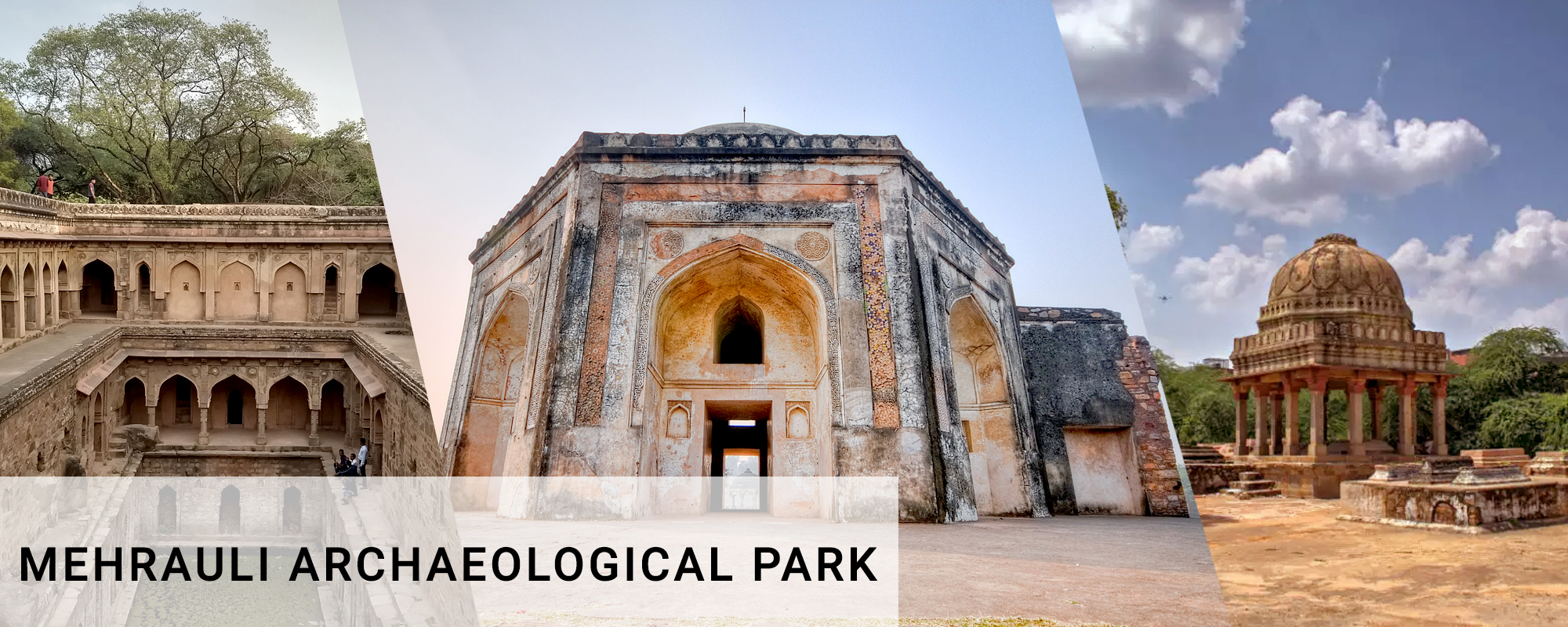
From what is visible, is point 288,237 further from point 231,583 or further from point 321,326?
point 231,583

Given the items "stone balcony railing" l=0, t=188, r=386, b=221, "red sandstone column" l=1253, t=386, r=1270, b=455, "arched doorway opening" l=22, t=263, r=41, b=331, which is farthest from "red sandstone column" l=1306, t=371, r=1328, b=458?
"arched doorway opening" l=22, t=263, r=41, b=331

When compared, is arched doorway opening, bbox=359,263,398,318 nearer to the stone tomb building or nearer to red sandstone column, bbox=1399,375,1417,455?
the stone tomb building

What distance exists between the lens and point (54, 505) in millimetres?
18906

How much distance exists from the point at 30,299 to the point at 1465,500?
960 inches

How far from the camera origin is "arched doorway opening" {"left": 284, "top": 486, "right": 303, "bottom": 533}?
23.1 meters

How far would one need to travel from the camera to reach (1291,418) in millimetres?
15141

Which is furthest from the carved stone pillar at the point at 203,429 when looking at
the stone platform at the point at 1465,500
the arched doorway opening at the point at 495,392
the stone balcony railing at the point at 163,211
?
the stone platform at the point at 1465,500

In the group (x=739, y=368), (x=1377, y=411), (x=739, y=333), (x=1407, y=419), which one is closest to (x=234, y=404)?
(x=739, y=333)

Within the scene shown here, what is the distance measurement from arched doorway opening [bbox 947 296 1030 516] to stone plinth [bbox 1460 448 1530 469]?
462cm

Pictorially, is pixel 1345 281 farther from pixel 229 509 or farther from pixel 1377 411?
pixel 229 509

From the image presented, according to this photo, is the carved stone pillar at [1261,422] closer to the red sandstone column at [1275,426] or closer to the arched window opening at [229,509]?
the red sandstone column at [1275,426]

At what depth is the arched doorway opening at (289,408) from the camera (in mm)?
23484

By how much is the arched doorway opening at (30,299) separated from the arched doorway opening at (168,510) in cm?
465

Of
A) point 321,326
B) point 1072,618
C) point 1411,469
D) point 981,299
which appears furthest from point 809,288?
point 321,326
